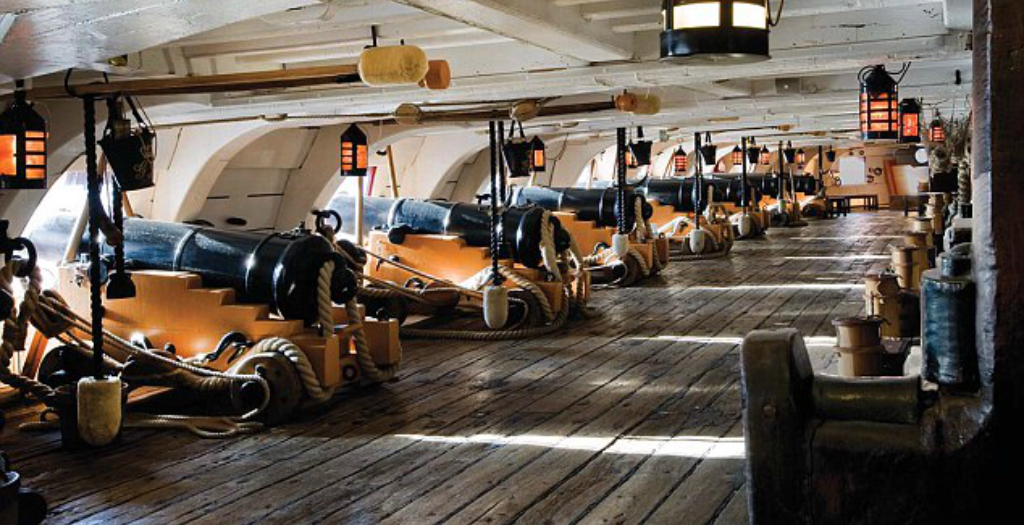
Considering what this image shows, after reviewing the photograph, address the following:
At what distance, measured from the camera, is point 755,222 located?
1858 cm

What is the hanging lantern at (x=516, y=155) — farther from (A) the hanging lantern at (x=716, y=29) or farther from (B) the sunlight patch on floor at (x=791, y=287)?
(A) the hanging lantern at (x=716, y=29)

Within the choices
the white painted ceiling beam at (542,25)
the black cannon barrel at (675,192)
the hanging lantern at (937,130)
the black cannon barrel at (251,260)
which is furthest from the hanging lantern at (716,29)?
the black cannon barrel at (675,192)

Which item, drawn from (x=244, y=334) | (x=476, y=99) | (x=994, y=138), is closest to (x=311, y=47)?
(x=244, y=334)

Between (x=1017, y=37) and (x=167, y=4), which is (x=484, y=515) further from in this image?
(x=1017, y=37)

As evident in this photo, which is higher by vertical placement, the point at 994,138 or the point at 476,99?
the point at 476,99

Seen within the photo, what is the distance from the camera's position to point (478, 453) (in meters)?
4.67

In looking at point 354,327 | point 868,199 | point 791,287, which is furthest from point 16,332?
point 868,199

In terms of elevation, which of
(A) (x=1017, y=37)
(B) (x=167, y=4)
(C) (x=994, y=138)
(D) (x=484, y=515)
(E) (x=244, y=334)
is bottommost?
(D) (x=484, y=515)

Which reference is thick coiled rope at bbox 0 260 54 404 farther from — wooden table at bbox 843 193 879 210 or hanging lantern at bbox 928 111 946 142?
wooden table at bbox 843 193 879 210

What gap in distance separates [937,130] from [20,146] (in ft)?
35.8

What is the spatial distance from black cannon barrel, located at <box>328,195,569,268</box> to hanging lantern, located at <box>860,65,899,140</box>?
9.51 ft

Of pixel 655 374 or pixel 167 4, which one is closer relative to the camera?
pixel 167 4

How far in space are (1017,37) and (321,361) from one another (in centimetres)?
469

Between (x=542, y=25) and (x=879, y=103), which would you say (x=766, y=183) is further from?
(x=542, y=25)
